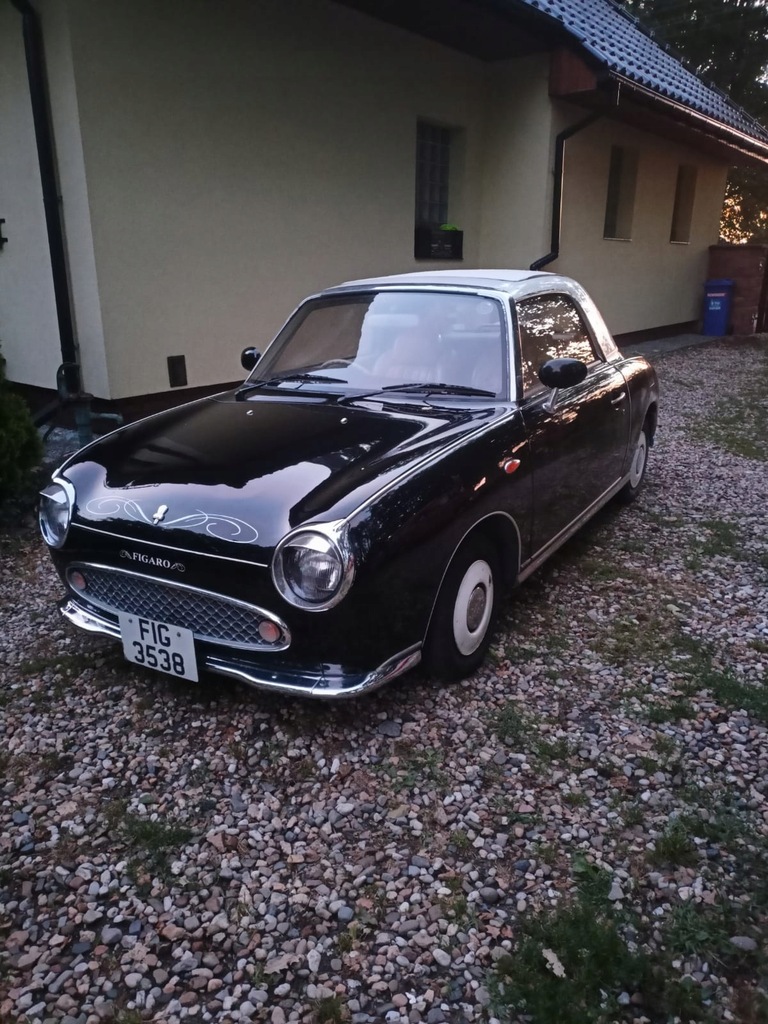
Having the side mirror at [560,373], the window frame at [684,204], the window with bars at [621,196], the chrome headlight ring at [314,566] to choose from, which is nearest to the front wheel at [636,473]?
the side mirror at [560,373]

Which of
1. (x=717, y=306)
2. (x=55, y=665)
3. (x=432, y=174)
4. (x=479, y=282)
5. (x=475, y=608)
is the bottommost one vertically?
(x=55, y=665)

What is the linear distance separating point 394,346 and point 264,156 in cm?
429

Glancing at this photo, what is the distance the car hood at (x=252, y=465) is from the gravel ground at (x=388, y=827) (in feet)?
2.49

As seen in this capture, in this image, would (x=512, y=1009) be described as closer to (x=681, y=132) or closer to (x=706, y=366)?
(x=706, y=366)

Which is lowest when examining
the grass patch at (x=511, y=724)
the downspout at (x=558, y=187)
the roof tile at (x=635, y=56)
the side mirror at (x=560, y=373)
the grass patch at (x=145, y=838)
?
the grass patch at (x=145, y=838)

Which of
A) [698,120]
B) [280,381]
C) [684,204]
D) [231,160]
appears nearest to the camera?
[280,381]

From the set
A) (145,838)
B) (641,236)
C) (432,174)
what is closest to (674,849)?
(145,838)

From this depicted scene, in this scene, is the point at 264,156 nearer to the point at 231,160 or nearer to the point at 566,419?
the point at 231,160

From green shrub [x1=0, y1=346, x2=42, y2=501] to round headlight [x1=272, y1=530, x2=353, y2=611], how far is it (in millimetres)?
2918

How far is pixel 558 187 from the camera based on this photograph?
9617mm

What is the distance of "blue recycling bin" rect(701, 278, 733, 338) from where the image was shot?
14.4m

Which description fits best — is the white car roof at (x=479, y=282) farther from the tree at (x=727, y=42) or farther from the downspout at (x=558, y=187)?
the tree at (x=727, y=42)

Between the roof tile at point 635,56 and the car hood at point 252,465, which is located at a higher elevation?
the roof tile at point 635,56

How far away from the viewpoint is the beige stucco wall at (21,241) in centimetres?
586
